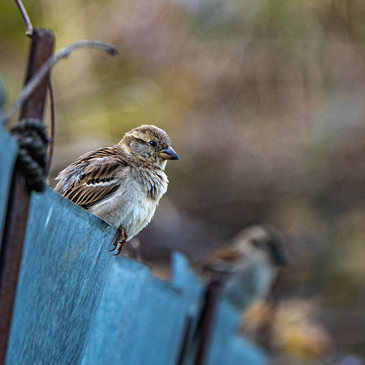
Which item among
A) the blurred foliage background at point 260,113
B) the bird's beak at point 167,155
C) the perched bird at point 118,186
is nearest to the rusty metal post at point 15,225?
the perched bird at point 118,186

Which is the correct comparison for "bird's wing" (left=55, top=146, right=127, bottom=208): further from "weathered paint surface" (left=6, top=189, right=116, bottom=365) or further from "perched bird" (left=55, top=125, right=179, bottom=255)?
"weathered paint surface" (left=6, top=189, right=116, bottom=365)

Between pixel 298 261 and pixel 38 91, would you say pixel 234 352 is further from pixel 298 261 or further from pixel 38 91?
pixel 298 261

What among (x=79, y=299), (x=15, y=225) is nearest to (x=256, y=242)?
(x=79, y=299)

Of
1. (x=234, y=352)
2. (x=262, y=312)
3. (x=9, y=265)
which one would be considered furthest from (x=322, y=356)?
(x=9, y=265)

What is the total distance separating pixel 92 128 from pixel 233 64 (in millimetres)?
2556

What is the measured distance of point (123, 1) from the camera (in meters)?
7.96

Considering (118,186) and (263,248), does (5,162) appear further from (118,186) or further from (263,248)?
(263,248)

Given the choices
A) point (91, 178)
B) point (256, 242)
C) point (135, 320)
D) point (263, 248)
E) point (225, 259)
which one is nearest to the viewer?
point (135, 320)

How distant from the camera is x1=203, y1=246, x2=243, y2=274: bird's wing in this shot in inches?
237

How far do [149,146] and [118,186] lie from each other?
40 centimetres

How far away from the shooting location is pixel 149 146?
2.65m

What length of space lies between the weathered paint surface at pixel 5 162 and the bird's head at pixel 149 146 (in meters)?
1.70

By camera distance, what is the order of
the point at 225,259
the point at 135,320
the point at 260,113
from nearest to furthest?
the point at 135,320 < the point at 225,259 < the point at 260,113

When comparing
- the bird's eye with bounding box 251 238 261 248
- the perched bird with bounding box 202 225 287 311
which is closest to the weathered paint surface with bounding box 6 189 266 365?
the perched bird with bounding box 202 225 287 311
